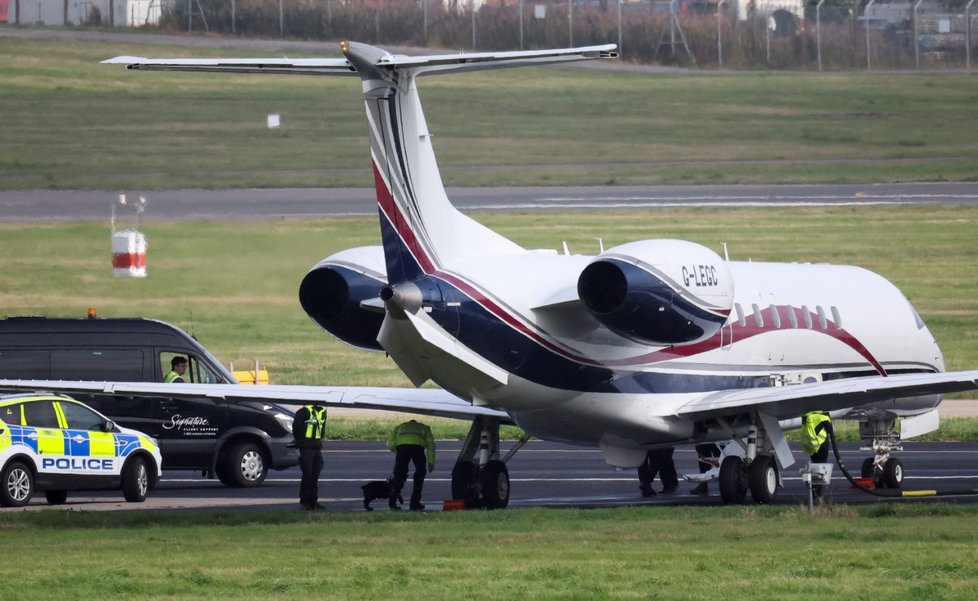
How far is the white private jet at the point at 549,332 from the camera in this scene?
71.8ft

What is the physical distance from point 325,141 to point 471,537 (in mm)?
56623

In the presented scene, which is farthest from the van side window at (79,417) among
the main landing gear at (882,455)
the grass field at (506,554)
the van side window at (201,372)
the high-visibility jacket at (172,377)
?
the main landing gear at (882,455)

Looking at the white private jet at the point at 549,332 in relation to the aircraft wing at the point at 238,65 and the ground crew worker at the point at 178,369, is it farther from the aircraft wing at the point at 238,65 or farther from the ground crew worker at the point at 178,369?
the ground crew worker at the point at 178,369

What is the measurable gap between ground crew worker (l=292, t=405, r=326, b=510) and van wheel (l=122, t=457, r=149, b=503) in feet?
10.3

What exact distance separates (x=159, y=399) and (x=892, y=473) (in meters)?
11.9

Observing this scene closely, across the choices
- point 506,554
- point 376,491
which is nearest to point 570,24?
point 376,491

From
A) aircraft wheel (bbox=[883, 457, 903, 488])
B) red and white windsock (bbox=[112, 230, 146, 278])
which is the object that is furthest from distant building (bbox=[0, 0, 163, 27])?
aircraft wheel (bbox=[883, 457, 903, 488])

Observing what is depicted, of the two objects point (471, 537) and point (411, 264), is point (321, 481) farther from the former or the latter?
point (471, 537)

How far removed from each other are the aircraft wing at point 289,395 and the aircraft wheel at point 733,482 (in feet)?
10.4

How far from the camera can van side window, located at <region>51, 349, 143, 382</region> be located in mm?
Answer: 29781

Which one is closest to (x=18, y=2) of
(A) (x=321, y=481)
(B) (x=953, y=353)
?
(B) (x=953, y=353)

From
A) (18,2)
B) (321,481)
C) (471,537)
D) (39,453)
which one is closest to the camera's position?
(471,537)

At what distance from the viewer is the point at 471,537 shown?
758 inches

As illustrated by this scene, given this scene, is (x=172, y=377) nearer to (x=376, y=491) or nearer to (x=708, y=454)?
(x=376, y=491)
